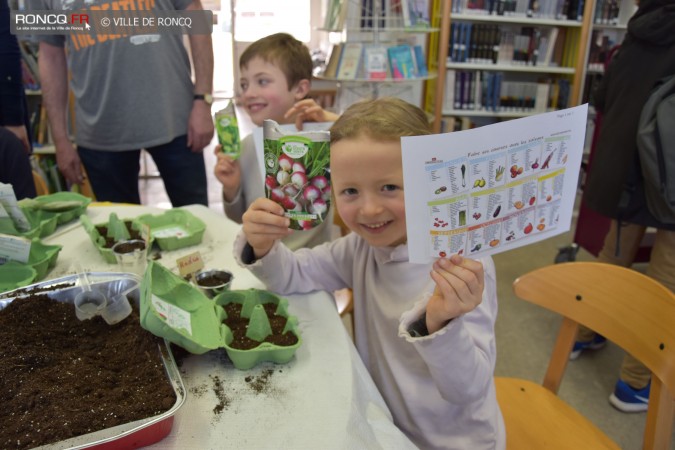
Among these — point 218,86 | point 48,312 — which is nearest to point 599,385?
point 48,312

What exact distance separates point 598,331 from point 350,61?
236 cm

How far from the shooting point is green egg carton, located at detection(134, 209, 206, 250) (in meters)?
1.34

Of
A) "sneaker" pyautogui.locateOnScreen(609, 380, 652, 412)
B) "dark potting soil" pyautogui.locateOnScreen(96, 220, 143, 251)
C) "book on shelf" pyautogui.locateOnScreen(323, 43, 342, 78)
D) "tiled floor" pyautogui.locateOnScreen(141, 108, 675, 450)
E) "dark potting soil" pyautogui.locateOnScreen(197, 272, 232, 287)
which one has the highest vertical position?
"book on shelf" pyautogui.locateOnScreen(323, 43, 342, 78)

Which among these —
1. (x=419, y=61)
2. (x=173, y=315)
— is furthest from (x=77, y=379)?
(x=419, y=61)

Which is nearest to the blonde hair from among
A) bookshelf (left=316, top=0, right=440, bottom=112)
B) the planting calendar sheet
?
the planting calendar sheet

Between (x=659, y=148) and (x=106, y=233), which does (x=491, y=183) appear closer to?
(x=106, y=233)

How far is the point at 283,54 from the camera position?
169 centimetres

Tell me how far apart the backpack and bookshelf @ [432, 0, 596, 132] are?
217 centimetres

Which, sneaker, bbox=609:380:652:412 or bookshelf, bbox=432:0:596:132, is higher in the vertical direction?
bookshelf, bbox=432:0:596:132

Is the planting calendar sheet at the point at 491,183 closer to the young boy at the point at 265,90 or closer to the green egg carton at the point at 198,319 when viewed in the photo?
the green egg carton at the point at 198,319

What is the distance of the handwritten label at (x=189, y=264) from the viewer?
1.16 m

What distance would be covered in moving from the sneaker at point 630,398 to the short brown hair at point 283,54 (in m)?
1.71

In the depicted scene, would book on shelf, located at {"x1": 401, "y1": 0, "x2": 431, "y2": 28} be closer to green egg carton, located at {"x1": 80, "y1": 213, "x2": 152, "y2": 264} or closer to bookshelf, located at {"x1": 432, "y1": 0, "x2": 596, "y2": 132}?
bookshelf, located at {"x1": 432, "y1": 0, "x2": 596, "y2": 132}

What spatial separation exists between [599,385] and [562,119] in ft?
6.14
